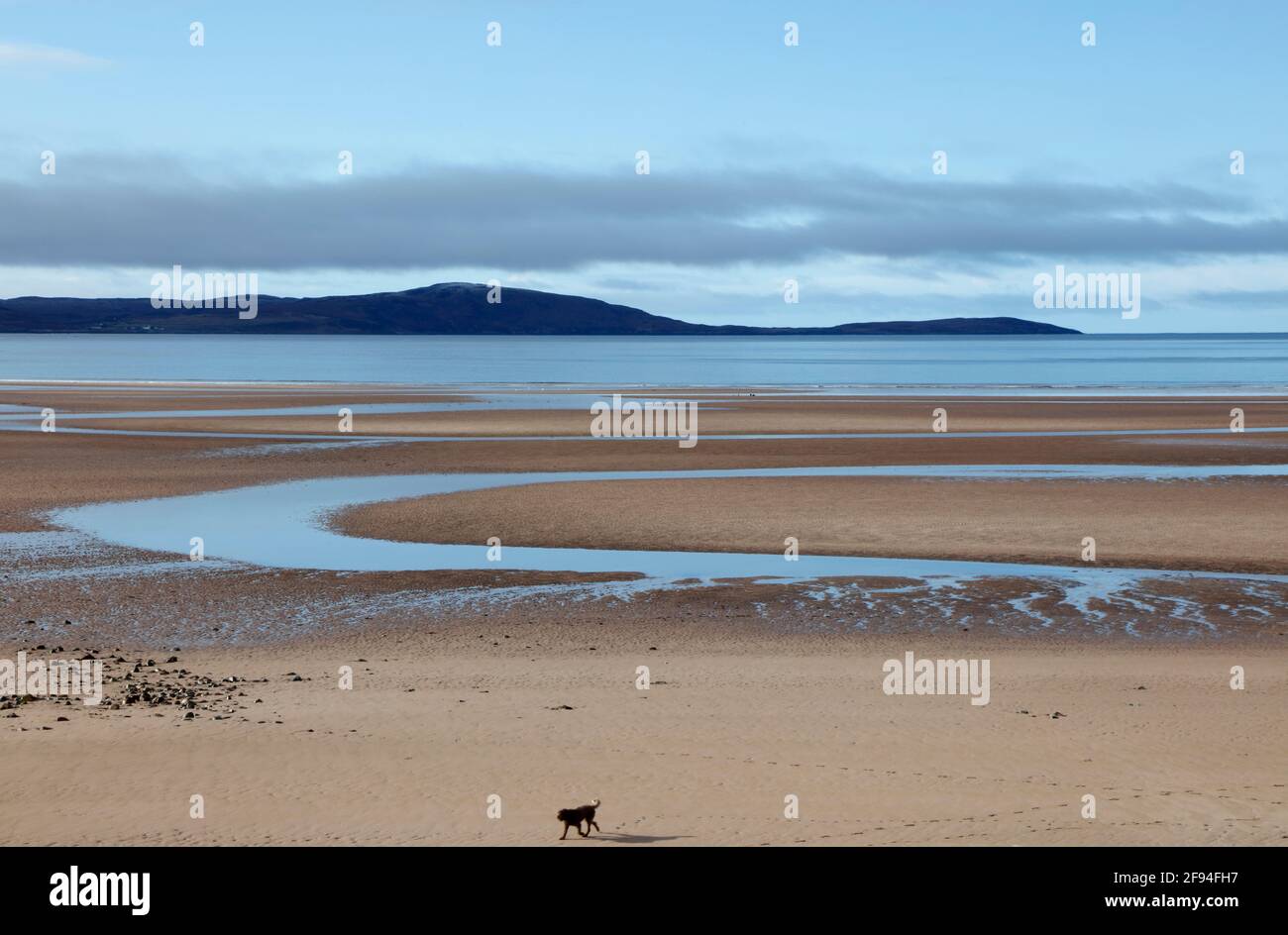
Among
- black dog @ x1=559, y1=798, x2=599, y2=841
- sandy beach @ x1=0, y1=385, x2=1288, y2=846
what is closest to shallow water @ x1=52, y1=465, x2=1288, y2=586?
sandy beach @ x1=0, y1=385, x2=1288, y2=846

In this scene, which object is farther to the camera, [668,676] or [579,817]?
[668,676]

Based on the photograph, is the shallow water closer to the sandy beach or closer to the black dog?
the sandy beach

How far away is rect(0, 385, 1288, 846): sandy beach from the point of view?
9492mm

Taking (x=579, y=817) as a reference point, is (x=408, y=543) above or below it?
above

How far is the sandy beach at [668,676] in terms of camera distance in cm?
949

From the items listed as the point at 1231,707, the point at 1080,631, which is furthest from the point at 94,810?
the point at 1080,631

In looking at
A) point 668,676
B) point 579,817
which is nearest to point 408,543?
point 668,676

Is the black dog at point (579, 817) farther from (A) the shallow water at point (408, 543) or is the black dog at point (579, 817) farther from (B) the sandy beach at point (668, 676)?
(A) the shallow water at point (408, 543)

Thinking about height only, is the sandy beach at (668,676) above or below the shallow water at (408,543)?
below

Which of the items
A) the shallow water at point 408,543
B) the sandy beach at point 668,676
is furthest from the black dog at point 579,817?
the shallow water at point 408,543

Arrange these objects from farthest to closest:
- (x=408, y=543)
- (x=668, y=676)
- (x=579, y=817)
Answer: (x=408, y=543) → (x=668, y=676) → (x=579, y=817)

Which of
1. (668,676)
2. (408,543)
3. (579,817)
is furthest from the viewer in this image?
(408,543)

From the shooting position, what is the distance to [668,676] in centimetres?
1455

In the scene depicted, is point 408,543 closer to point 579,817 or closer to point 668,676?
point 668,676
